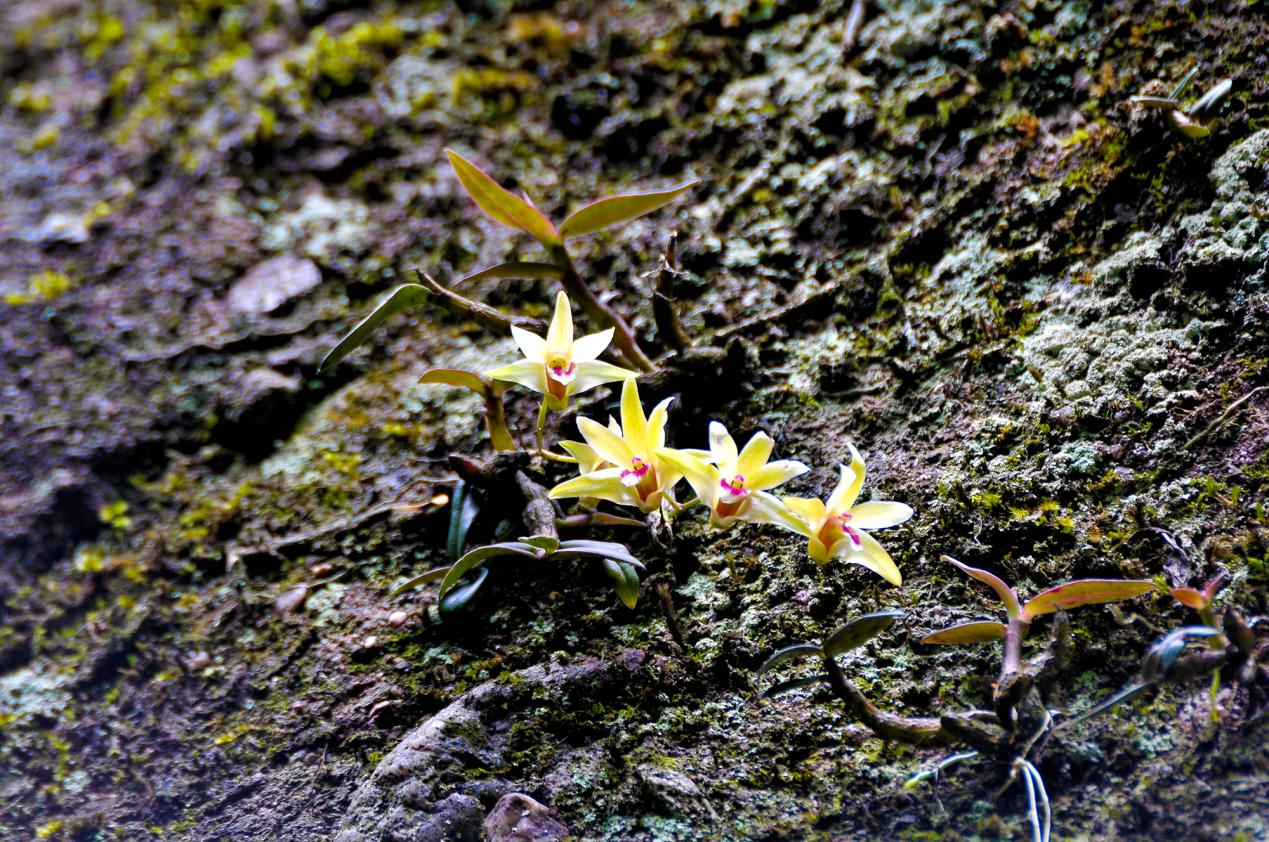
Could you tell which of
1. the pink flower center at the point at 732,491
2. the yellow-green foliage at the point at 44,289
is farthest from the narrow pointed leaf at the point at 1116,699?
the yellow-green foliage at the point at 44,289

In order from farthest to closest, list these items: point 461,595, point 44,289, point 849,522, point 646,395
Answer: point 44,289 < point 646,395 < point 461,595 < point 849,522

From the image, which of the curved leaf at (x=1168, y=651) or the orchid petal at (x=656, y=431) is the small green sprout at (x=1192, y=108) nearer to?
the curved leaf at (x=1168, y=651)

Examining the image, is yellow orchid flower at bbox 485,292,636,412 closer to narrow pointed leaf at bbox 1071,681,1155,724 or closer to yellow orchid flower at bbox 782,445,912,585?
yellow orchid flower at bbox 782,445,912,585

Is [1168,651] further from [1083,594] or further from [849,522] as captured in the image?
[849,522]

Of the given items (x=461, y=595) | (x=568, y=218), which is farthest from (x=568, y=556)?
(x=568, y=218)

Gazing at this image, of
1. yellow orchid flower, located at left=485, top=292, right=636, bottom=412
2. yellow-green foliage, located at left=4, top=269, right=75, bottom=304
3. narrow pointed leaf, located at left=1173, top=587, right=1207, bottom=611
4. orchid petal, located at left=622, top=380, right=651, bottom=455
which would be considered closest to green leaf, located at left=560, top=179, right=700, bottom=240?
yellow orchid flower, located at left=485, top=292, right=636, bottom=412
